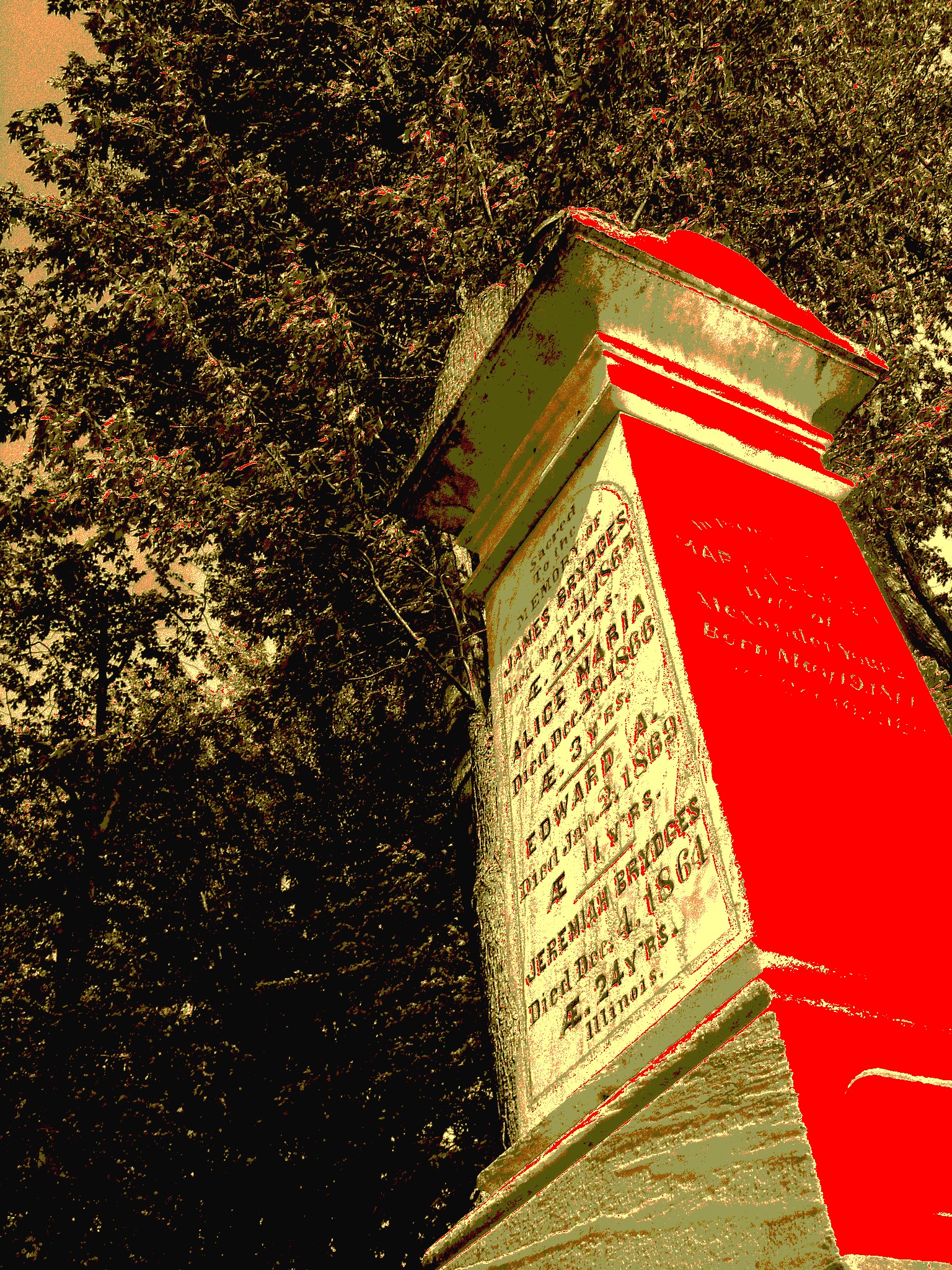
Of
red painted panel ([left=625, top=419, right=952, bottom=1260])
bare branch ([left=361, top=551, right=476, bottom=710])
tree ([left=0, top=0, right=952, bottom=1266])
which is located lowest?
red painted panel ([left=625, top=419, right=952, bottom=1260])

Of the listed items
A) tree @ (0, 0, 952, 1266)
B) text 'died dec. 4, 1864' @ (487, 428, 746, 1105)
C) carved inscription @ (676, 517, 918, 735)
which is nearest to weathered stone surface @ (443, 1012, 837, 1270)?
text 'died dec. 4, 1864' @ (487, 428, 746, 1105)

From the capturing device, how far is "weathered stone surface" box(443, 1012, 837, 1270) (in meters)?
1.21

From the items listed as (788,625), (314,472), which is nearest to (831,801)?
(788,625)

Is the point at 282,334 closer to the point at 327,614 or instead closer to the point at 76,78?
the point at 327,614

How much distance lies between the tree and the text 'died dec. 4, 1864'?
86 centimetres

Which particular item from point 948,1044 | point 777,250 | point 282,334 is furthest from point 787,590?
→ point 777,250

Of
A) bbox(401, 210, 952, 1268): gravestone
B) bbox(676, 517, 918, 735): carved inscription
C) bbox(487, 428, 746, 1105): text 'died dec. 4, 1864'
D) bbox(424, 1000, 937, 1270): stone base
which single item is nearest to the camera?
bbox(424, 1000, 937, 1270): stone base

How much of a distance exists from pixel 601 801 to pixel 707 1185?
2.64ft

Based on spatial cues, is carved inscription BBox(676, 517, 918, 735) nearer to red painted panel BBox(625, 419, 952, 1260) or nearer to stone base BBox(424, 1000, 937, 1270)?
red painted panel BBox(625, 419, 952, 1260)

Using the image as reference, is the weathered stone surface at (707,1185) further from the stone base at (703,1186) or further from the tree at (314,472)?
the tree at (314,472)

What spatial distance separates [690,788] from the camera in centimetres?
170

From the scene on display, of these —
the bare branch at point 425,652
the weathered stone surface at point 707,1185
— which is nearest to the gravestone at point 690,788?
the weathered stone surface at point 707,1185

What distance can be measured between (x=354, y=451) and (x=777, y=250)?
3949mm

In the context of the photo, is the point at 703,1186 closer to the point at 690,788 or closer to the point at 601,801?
the point at 690,788
